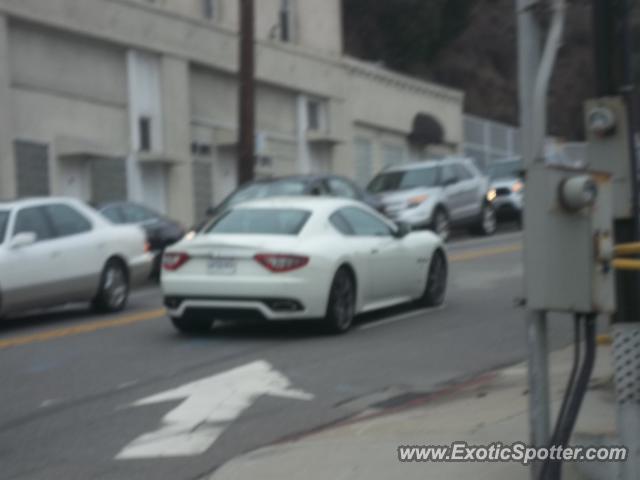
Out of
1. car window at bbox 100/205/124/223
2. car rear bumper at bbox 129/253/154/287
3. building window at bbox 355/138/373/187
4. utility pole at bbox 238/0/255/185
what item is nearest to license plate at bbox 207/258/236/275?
car rear bumper at bbox 129/253/154/287

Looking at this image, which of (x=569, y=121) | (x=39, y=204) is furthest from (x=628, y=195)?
(x=569, y=121)

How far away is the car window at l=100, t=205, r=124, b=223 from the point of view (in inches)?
848

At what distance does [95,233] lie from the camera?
51.3 feet

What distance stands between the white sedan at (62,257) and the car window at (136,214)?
531 cm

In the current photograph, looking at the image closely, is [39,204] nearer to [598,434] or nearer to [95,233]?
[95,233]

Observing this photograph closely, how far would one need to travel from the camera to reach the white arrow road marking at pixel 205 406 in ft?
26.8

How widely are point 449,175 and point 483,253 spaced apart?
212 inches

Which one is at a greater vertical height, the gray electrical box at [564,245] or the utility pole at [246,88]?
the utility pole at [246,88]

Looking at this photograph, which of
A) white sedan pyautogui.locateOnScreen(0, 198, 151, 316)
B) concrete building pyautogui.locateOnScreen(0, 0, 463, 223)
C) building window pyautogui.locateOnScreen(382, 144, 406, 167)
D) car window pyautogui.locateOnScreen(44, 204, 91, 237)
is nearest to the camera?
white sedan pyautogui.locateOnScreen(0, 198, 151, 316)

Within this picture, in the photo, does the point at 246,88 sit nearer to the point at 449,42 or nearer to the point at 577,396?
the point at 577,396

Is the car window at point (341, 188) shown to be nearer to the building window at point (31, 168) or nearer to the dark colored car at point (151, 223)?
the dark colored car at point (151, 223)

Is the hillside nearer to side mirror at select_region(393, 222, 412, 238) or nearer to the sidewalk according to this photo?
side mirror at select_region(393, 222, 412, 238)

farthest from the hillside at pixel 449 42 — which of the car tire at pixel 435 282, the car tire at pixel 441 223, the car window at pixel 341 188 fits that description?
the car tire at pixel 435 282

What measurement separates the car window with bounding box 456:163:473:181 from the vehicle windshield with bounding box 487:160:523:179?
5290 millimetres
